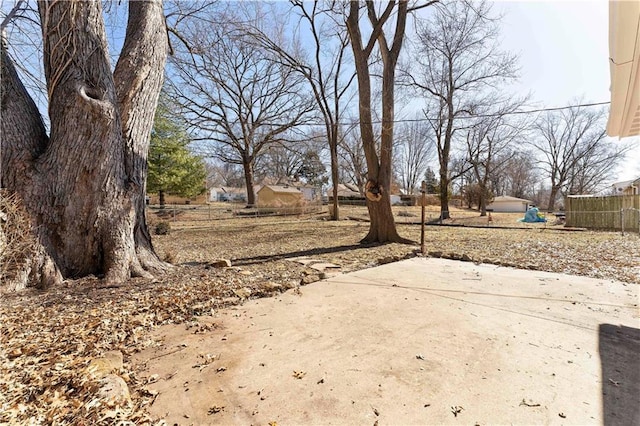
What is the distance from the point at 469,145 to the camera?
67.5 ft

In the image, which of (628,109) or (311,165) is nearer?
(628,109)

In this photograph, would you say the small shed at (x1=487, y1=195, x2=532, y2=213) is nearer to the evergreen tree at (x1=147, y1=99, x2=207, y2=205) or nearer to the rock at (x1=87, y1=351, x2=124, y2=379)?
the evergreen tree at (x1=147, y1=99, x2=207, y2=205)

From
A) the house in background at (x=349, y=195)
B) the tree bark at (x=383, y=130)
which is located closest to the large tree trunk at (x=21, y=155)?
the tree bark at (x=383, y=130)

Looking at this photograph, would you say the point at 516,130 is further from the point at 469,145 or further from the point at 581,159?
the point at 581,159

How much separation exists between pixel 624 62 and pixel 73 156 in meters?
5.46

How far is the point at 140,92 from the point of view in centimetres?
401

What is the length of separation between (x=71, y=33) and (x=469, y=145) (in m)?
21.9

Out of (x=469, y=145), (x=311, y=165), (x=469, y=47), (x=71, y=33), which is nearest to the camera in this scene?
(x=71, y=33)

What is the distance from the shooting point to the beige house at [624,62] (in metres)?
2.08

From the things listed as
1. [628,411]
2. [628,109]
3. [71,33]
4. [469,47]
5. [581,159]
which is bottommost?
[628,411]

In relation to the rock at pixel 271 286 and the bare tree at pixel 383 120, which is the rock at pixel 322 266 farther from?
the bare tree at pixel 383 120

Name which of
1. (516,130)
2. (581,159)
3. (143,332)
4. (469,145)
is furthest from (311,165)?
(143,332)

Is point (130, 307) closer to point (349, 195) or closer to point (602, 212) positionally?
point (602, 212)

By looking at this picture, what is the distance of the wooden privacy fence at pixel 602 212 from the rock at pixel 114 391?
14648 millimetres
